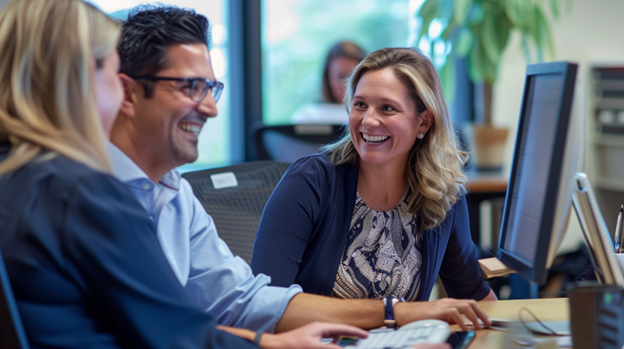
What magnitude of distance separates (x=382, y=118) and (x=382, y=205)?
0.23m

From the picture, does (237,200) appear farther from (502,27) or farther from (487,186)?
(502,27)

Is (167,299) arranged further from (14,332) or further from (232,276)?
(232,276)

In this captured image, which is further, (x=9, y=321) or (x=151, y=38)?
(x=151, y=38)

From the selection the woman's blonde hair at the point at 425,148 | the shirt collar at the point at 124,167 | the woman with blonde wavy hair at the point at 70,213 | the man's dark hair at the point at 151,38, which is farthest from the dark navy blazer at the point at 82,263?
the woman's blonde hair at the point at 425,148

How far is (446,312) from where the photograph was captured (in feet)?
3.64

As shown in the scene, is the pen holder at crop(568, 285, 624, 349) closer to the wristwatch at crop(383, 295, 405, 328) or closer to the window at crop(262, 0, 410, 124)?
the wristwatch at crop(383, 295, 405, 328)

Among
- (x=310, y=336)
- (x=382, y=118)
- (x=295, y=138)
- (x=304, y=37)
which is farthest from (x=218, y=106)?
(x=310, y=336)

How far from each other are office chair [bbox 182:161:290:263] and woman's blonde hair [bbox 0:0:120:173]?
776mm

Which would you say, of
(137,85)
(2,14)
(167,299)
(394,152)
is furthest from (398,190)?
(2,14)

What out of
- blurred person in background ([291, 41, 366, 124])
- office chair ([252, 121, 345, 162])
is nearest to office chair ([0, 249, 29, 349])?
office chair ([252, 121, 345, 162])

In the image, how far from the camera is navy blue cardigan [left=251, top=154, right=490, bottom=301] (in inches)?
54.3

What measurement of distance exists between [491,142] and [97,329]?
8.83 feet

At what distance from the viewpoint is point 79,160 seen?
0.73 metres

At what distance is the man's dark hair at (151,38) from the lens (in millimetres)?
982
